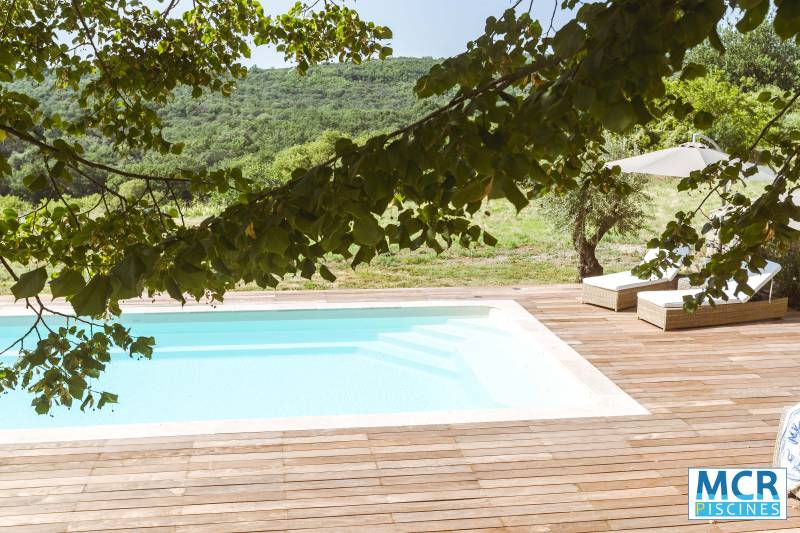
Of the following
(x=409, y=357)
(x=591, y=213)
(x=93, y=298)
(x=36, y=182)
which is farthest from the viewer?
(x=591, y=213)

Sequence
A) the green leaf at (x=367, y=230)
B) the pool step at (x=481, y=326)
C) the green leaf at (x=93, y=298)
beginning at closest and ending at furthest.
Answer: the green leaf at (x=93, y=298) → the green leaf at (x=367, y=230) → the pool step at (x=481, y=326)

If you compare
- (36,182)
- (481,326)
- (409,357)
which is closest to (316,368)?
(409,357)

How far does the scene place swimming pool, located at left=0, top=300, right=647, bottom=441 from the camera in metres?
6.49

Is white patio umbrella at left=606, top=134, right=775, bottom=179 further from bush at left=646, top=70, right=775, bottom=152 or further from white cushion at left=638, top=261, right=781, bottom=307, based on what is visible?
bush at left=646, top=70, right=775, bottom=152

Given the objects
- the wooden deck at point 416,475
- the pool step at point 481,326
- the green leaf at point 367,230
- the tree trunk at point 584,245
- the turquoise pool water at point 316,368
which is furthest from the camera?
the tree trunk at point 584,245

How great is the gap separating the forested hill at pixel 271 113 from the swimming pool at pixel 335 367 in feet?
34.6

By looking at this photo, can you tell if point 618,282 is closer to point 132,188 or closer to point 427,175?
point 427,175

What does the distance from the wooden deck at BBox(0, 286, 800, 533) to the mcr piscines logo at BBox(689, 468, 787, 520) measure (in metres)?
0.06

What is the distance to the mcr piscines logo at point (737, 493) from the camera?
3533 mm

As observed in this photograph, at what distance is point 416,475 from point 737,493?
5.57ft

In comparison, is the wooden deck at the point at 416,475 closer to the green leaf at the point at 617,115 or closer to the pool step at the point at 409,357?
the pool step at the point at 409,357

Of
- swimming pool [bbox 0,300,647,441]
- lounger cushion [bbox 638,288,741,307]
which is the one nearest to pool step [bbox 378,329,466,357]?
→ swimming pool [bbox 0,300,647,441]

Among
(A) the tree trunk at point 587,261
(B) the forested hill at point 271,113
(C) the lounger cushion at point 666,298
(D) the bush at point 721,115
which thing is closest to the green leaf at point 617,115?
(C) the lounger cushion at point 666,298

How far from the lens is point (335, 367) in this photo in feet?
24.6
